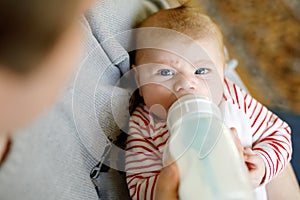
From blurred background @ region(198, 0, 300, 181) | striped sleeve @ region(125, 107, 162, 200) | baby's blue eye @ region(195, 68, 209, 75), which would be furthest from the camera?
blurred background @ region(198, 0, 300, 181)

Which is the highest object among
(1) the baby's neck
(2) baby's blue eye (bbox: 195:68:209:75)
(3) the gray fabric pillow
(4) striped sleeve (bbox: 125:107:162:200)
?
(1) the baby's neck

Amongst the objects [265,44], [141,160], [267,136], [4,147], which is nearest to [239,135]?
[267,136]

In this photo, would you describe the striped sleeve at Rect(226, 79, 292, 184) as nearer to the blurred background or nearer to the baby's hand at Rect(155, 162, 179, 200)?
the baby's hand at Rect(155, 162, 179, 200)

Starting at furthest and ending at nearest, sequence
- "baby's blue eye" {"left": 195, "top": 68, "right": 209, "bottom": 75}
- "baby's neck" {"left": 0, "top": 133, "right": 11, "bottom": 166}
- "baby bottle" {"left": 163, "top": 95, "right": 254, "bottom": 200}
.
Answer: "baby's blue eye" {"left": 195, "top": 68, "right": 209, "bottom": 75}, "baby bottle" {"left": 163, "top": 95, "right": 254, "bottom": 200}, "baby's neck" {"left": 0, "top": 133, "right": 11, "bottom": 166}

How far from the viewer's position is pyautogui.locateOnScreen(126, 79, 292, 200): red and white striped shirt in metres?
0.74

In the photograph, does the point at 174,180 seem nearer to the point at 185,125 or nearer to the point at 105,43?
the point at 185,125

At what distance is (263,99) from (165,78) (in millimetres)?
1027

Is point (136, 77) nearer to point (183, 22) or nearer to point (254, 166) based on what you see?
point (183, 22)

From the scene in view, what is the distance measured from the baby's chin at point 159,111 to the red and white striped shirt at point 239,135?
0.01 m

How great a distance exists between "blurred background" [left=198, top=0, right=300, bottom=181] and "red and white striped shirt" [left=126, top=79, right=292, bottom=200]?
785 mm

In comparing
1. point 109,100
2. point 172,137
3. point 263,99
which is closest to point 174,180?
point 172,137

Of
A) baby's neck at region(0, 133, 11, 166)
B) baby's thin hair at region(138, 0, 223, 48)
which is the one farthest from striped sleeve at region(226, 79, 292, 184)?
baby's neck at region(0, 133, 11, 166)

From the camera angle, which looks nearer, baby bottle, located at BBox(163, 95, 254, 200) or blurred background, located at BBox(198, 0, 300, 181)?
baby bottle, located at BBox(163, 95, 254, 200)

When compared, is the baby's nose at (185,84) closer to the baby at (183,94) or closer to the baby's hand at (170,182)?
the baby at (183,94)
